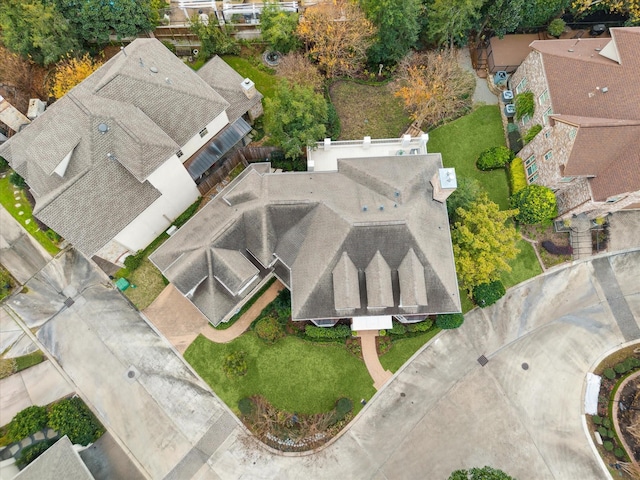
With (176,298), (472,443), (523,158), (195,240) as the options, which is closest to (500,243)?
(523,158)

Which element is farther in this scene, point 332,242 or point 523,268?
point 523,268

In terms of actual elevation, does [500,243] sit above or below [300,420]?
above

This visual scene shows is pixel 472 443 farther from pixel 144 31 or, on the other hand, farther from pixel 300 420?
pixel 144 31

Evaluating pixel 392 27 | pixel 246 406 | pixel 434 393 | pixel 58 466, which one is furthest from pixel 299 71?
pixel 58 466

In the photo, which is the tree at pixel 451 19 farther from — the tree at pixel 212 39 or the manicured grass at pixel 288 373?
the manicured grass at pixel 288 373

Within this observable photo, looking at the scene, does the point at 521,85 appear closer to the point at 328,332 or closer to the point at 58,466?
the point at 328,332
